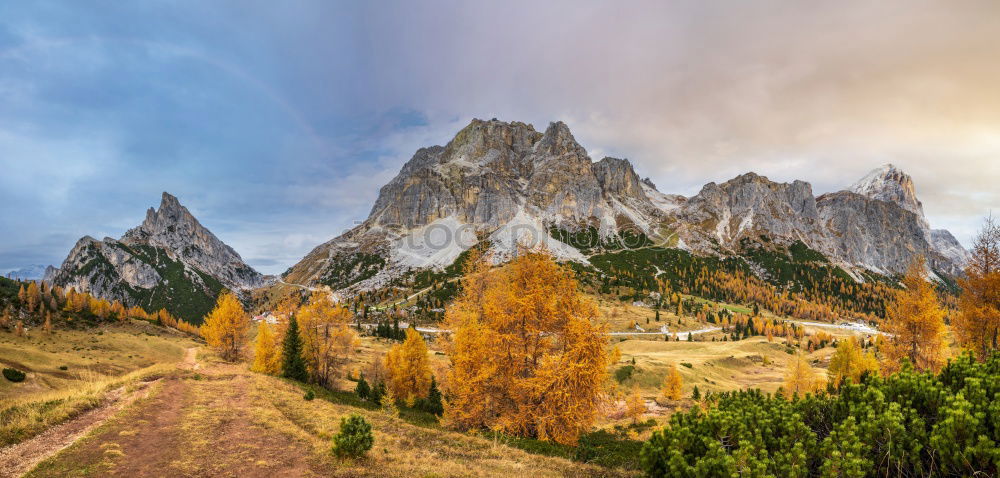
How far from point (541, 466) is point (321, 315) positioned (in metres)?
33.5

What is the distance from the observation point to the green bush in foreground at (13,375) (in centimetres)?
3916

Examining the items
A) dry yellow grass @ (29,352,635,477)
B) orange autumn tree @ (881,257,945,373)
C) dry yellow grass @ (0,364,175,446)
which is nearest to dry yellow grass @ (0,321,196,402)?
dry yellow grass @ (0,364,175,446)

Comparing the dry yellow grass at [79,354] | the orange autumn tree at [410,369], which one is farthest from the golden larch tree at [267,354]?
the dry yellow grass at [79,354]

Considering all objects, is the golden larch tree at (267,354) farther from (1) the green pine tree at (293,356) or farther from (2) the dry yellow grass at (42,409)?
(2) the dry yellow grass at (42,409)

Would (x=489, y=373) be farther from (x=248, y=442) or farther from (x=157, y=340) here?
(x=157, y=340)

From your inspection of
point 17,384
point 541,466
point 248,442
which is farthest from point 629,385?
point 17,384

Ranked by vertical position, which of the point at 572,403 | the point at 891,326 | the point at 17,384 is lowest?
the point at 17,384

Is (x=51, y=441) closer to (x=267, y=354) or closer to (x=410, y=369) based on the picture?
(x=267, y=354)

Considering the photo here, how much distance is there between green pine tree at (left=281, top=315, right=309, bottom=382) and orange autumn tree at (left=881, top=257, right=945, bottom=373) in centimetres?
5059

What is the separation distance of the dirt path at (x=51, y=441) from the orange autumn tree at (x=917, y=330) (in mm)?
47985

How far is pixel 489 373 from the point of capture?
19578 mm

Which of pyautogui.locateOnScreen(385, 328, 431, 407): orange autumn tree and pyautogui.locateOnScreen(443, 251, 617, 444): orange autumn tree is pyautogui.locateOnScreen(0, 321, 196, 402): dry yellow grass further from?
pyautogui.locateOnScreen(443, 251, 617, 444): orange autumn tree

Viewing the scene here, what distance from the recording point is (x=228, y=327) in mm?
54688

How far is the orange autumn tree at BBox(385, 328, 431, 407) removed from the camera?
47.8 metres
